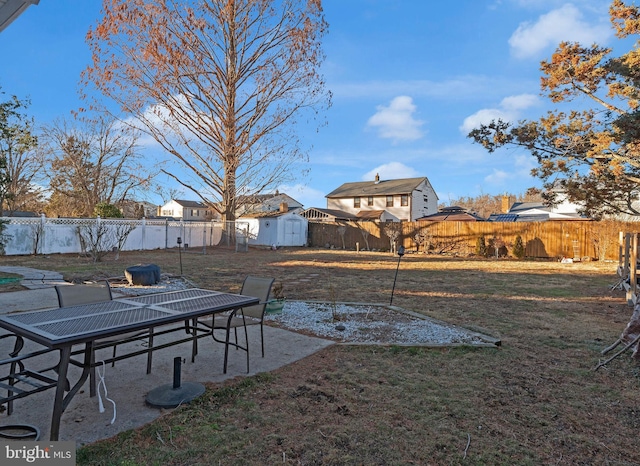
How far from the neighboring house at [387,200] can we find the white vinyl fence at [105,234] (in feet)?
43.6

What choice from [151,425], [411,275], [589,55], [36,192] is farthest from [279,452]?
[36,192]

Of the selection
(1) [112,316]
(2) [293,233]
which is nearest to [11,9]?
(1) [112,316]

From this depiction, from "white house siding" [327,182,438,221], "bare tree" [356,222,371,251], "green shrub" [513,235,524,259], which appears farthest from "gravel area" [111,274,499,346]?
"white house siding" [327,182,438,221]

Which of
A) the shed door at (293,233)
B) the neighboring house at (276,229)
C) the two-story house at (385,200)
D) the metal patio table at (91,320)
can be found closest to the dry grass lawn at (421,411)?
the metal patio table at (91,320)

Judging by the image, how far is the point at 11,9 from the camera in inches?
154

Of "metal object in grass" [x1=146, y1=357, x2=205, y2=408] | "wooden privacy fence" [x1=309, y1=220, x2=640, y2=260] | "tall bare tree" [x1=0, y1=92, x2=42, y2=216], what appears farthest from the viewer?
"wooden privacy fence" [x1=309, y1=220, x2=640, y2=260]

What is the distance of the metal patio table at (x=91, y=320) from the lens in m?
2.04

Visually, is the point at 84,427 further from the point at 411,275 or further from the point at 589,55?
the point at 589,55

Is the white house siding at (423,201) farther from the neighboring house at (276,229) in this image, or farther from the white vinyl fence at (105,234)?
the white vinyl fence at (105,234)

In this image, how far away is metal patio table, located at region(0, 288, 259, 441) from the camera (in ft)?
6.71

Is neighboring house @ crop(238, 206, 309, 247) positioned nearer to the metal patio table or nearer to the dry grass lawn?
the dry grass lawn

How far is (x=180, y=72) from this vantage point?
1894 centimetres

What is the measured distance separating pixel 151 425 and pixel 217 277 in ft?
25.2

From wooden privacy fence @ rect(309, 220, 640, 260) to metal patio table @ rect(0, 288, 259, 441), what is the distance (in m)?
17.7
